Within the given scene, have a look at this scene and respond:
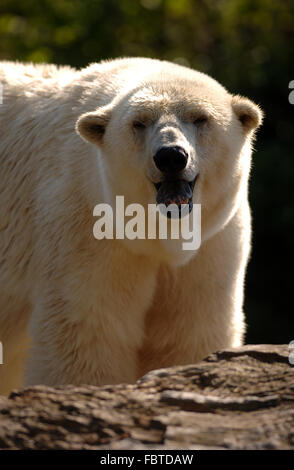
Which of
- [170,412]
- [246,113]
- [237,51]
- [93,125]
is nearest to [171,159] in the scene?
[93,125]

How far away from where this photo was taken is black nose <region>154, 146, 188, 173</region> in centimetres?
417

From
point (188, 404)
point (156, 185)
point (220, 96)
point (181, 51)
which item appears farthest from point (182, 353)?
point (181, 51)

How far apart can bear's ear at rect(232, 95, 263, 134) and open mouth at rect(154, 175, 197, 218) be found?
0.70 m

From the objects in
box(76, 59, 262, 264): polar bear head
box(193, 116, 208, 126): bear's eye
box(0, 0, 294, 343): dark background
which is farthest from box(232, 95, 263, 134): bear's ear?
box(0, 0, 294, 343): dark background

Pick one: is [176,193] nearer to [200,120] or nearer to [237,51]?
[200,120]

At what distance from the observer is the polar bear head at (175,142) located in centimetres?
434

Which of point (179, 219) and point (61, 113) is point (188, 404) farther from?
point (61, 113)

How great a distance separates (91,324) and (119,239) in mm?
504

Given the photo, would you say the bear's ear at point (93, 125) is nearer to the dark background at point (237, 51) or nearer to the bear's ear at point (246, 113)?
the bear's ear at point (246, 113)

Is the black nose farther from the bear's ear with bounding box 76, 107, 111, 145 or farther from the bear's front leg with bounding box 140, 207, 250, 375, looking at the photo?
the bear's front leg with bounding box 140, 207, 250, 375

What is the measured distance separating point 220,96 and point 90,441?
244cm

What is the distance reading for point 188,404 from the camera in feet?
10.5

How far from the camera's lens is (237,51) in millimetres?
14688

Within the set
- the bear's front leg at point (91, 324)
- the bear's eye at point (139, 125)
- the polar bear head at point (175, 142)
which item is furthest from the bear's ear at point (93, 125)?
the bear's front leg at point (91, 324)
